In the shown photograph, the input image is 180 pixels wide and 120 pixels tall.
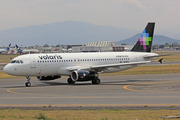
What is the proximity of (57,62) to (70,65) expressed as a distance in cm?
213

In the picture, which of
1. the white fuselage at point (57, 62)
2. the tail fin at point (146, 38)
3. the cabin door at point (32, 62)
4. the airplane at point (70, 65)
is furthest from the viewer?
the tail fin at point (146, 38)

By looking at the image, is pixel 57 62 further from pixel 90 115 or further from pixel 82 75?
pixel 90 115

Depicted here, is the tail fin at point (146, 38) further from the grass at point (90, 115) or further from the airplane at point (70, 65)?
the grass at point (90, 115)

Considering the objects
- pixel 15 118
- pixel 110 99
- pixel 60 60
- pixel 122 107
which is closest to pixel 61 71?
pixel 60 60

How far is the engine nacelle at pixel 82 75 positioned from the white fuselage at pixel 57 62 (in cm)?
204

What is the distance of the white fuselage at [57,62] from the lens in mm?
36328

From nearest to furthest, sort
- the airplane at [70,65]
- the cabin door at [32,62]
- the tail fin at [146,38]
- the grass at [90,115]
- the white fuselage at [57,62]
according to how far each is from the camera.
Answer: the grass at [90,115] < the white fuselage at [57,62] < the airplane at [70,65] < the cabin door at [32,62] < the tail fin at [146,38]

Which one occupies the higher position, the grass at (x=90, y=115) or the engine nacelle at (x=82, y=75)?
the engine nacelle at (x=82, y=75)

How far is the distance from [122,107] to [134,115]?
378 cm

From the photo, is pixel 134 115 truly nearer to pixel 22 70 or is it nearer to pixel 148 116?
pixel 148 116

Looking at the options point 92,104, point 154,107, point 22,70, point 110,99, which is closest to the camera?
point 154,107

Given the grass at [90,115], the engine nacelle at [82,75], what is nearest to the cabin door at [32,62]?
the engine nacelle at [82,75]

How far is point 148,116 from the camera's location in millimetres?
16891

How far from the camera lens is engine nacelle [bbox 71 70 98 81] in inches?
1444
